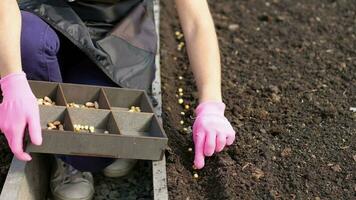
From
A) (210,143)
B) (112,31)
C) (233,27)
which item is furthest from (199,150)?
(233,27)

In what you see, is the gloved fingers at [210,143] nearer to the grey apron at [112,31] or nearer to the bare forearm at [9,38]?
the grey apron at [112,31]

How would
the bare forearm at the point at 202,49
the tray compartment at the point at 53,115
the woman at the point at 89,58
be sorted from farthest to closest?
the bare forearm at the point at 202,49, the tray compartment at the point at 53,115, the woman at the point at 89,58

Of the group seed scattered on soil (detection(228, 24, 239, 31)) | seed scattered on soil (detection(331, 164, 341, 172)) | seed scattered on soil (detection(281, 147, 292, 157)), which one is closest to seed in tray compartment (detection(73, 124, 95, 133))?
seed scattered on soil (detection(281, 147, 292, 157))

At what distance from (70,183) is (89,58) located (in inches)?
21.8

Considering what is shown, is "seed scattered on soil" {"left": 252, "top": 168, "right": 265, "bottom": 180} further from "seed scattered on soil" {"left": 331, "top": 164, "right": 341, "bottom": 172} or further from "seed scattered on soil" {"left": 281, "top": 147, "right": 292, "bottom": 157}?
"seed scattered on soil" {"left": 331, "top": 164, "right": 341, "bottom": 172}

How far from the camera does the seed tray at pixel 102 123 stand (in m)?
2.38

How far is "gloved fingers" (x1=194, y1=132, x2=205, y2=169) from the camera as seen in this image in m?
2.62

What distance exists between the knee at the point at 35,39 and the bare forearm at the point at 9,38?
19cm

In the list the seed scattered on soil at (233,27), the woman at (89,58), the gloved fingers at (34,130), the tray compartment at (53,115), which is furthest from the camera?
the seed scattered on soil at (233,27)

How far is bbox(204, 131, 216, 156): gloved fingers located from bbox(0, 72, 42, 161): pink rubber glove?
67 cm

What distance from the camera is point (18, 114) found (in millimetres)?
2328

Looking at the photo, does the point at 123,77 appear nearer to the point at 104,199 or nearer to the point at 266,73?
the point at 104,199

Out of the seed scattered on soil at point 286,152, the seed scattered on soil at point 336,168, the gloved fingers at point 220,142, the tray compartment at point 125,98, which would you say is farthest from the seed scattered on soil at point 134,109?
the seed scattered on soil at point 336,168

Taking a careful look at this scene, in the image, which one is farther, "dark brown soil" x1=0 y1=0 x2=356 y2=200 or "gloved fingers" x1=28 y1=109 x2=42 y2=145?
"dark brown soil" x1=0 y1=0 x2=356 y2=200
